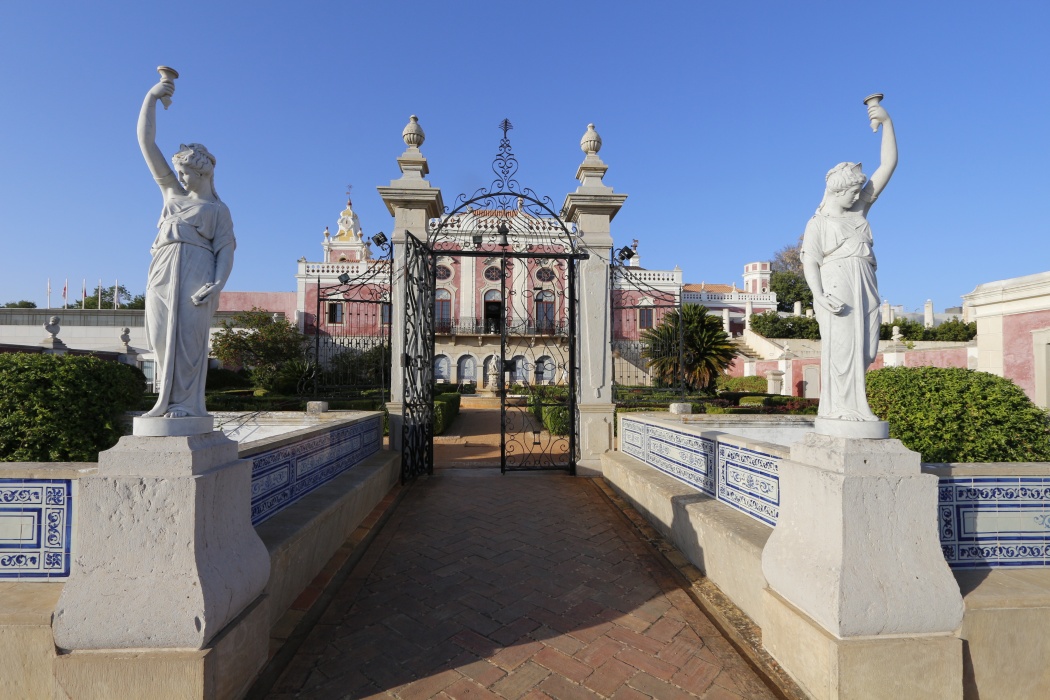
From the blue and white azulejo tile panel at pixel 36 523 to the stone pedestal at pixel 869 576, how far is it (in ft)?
12.1

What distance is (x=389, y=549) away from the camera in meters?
3.90

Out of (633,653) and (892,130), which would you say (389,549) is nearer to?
(633,653)

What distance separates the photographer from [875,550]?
212 cm

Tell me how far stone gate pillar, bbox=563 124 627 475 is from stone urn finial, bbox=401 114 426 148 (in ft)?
7.57

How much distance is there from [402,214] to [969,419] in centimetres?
702

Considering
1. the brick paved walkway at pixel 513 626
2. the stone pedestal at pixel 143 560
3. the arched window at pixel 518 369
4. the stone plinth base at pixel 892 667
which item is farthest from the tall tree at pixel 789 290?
the stone pedestal at pixel 143 560

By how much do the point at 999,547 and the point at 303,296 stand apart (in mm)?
30521

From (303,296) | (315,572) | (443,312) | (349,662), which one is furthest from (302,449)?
(303,296)

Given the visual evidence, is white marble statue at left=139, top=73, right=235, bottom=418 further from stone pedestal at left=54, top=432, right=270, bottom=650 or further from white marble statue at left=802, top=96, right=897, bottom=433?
white marble statue at left=802, top=96, right=897, bottom=433

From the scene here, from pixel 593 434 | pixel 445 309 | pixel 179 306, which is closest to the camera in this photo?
pixel 179 306

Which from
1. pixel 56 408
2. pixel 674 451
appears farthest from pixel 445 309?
pixel 674 451

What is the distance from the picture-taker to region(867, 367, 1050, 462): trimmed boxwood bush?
4.49 meters

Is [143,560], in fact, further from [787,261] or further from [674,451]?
[787,261]

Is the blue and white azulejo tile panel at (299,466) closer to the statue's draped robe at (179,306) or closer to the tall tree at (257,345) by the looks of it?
the statue's draped robe at (179,306)
